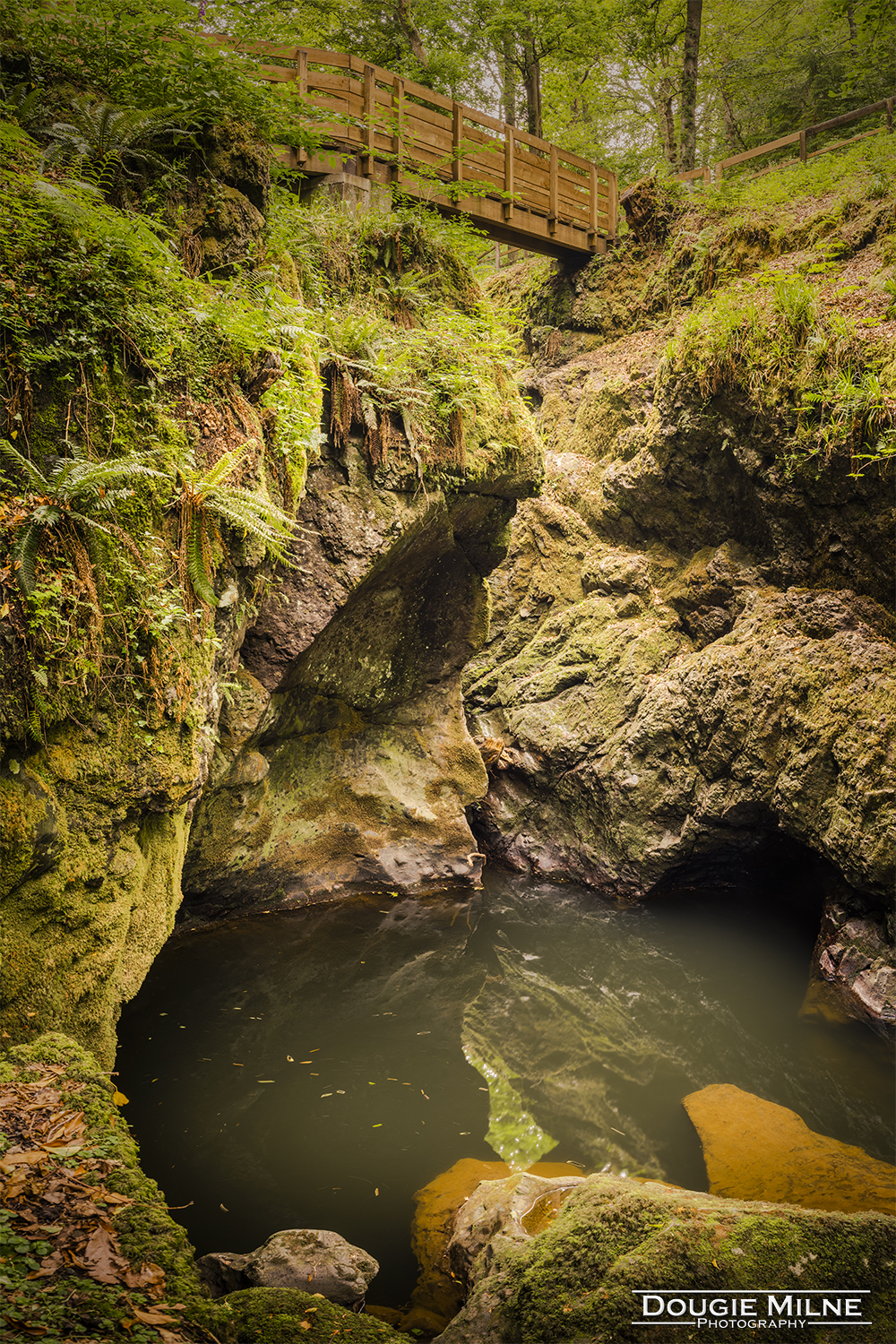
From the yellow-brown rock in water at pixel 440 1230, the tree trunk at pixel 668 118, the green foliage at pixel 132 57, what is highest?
the tree trunk at pixel 668 118

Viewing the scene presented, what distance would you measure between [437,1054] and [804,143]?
1679 cm

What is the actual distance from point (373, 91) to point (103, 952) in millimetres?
12313

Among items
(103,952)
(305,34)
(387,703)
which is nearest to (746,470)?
(387,703)

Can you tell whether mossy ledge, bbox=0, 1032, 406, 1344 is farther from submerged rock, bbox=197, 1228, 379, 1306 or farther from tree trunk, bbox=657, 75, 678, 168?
tree trunk, bbox=657, 75, 678, 168

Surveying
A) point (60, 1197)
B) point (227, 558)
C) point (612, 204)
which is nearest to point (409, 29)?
point (612, 204)

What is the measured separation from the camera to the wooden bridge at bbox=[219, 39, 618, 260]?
1009cm

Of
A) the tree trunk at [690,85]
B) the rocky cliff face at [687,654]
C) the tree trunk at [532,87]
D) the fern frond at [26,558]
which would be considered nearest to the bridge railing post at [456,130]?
the rocky cliff face at [687,654]

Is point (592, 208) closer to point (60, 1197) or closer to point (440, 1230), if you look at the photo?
point (440, 1230)

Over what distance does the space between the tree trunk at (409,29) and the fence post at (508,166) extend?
231 centimetres

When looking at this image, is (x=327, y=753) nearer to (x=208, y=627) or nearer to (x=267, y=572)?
(x=267, y=572)

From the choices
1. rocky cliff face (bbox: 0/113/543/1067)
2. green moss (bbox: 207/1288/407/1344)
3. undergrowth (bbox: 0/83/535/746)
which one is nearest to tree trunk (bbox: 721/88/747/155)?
rocky cliff face (bbox: 0/113/543/1067)

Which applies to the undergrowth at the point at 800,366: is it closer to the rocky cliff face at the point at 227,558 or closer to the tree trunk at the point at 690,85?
the rocky cliff face at the point at 227,558

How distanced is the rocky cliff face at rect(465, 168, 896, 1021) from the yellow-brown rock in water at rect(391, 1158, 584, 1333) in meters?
4.61

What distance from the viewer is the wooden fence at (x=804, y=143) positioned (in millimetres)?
12609
